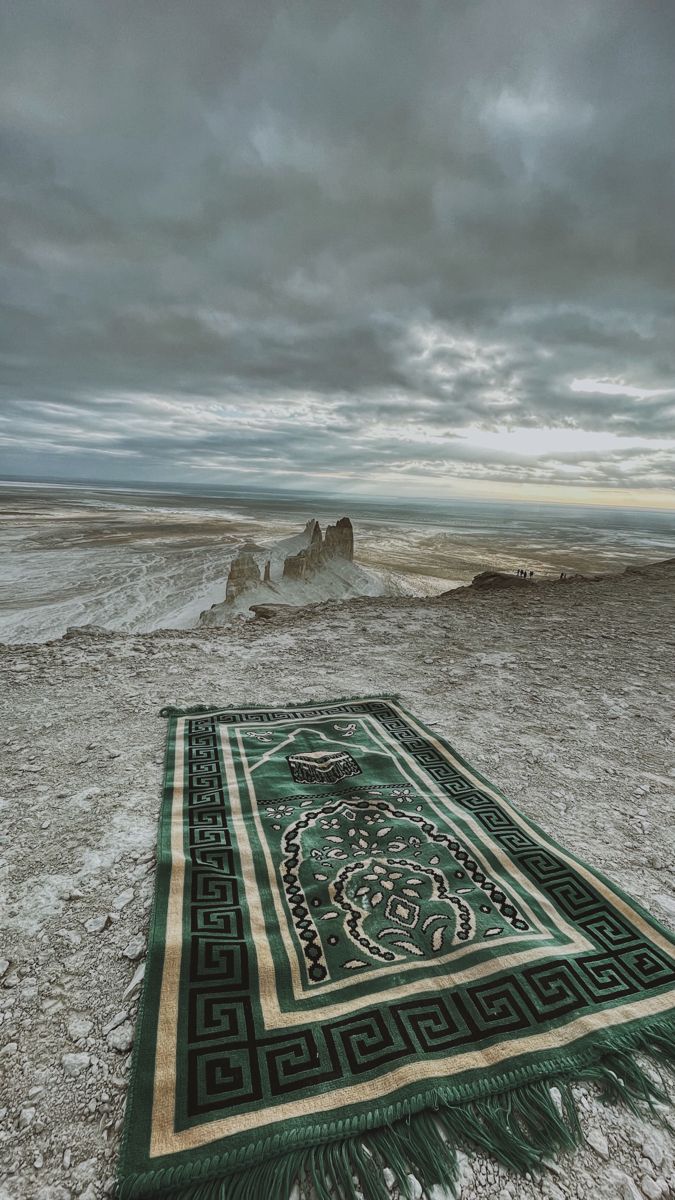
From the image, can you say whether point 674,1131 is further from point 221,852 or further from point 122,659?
point 122,659

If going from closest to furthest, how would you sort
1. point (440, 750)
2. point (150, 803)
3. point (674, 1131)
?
1. point (674, 1131)
2. point (150, 803)
3. point (440, 750)

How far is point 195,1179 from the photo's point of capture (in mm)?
1006

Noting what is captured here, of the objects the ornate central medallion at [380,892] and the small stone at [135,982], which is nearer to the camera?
the small stone at [135,982]

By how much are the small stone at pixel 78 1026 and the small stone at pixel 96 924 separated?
0.89 feet

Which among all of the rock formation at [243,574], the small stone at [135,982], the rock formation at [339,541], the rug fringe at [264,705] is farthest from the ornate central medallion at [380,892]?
the rock formation at [339,541]

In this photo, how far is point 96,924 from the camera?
5.24ft

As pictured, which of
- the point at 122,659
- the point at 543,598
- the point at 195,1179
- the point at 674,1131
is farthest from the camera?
the point at 543,598

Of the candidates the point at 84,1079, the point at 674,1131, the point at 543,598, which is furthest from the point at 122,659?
the point at 543,598

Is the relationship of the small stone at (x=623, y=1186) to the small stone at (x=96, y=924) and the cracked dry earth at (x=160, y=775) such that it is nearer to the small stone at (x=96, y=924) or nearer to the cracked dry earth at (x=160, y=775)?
the cracked dry earth at (x=160, y=775)

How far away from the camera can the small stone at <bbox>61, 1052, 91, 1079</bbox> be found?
46.8 inches

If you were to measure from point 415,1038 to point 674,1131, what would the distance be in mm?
608

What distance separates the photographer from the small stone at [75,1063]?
46.8 inches

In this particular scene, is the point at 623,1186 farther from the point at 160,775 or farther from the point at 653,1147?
the point at 160,775

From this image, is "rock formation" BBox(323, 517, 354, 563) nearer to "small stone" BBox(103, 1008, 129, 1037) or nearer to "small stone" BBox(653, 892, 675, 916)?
"small stone" BBox(653, 892, 675, 916)
